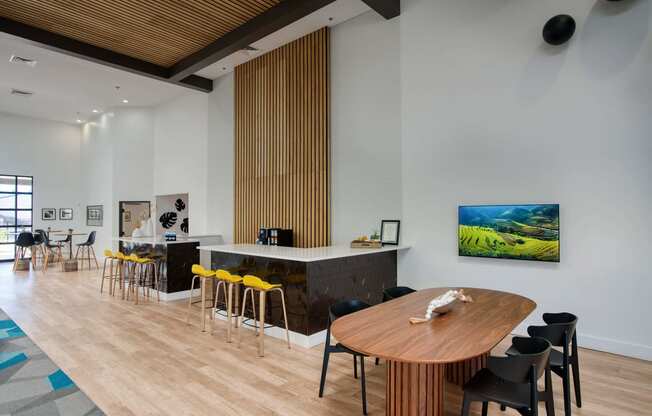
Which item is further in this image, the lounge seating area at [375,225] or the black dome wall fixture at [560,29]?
the black dome wall fixture at [560,29]

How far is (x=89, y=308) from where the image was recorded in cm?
586

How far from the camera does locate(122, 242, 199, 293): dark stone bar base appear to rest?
6.38m

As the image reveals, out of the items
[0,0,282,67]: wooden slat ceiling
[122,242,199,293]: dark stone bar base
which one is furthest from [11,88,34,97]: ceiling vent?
[122,242,199,293]: dark stone bar base

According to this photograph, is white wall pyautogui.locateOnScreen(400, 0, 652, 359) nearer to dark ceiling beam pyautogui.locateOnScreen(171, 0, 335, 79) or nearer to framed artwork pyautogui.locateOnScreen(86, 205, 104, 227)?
dark ceiling beam pyautogui.locateOnScreen(171, 0, 335, 79)

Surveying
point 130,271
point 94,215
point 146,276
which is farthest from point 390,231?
point 94,215

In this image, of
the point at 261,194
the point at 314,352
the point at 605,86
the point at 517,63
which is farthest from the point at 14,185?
the point at 605,86

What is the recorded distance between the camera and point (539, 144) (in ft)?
13.9

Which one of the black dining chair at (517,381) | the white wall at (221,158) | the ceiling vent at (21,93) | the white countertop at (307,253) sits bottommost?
the black dining chair at (517,381)

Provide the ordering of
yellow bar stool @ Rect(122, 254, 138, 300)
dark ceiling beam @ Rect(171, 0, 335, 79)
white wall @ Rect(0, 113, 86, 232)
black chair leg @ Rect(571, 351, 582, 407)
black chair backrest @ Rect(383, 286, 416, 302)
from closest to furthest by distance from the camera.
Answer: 1. black chair leg @ Rect(571, 351, 582, 407)
2. black chair backrest @ Rect(383, 286, 416, 302)
3. dark ceiling beam @ Rect(171, 0, 335, 79)
4. yellow bar stool @ Rect(122, 254, 138, 300)
5. white wall @ Rect(0, 113, 86, 232)

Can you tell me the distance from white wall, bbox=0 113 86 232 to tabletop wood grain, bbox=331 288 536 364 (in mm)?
13010

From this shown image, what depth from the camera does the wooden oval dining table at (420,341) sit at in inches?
74.5

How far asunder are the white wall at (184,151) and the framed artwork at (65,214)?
427 centimetres

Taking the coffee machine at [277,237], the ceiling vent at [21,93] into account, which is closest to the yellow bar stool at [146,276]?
the coffee machine at [277,237]

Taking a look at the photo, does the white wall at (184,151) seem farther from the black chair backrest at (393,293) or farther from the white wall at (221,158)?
the black chair backrest at (393,293)
